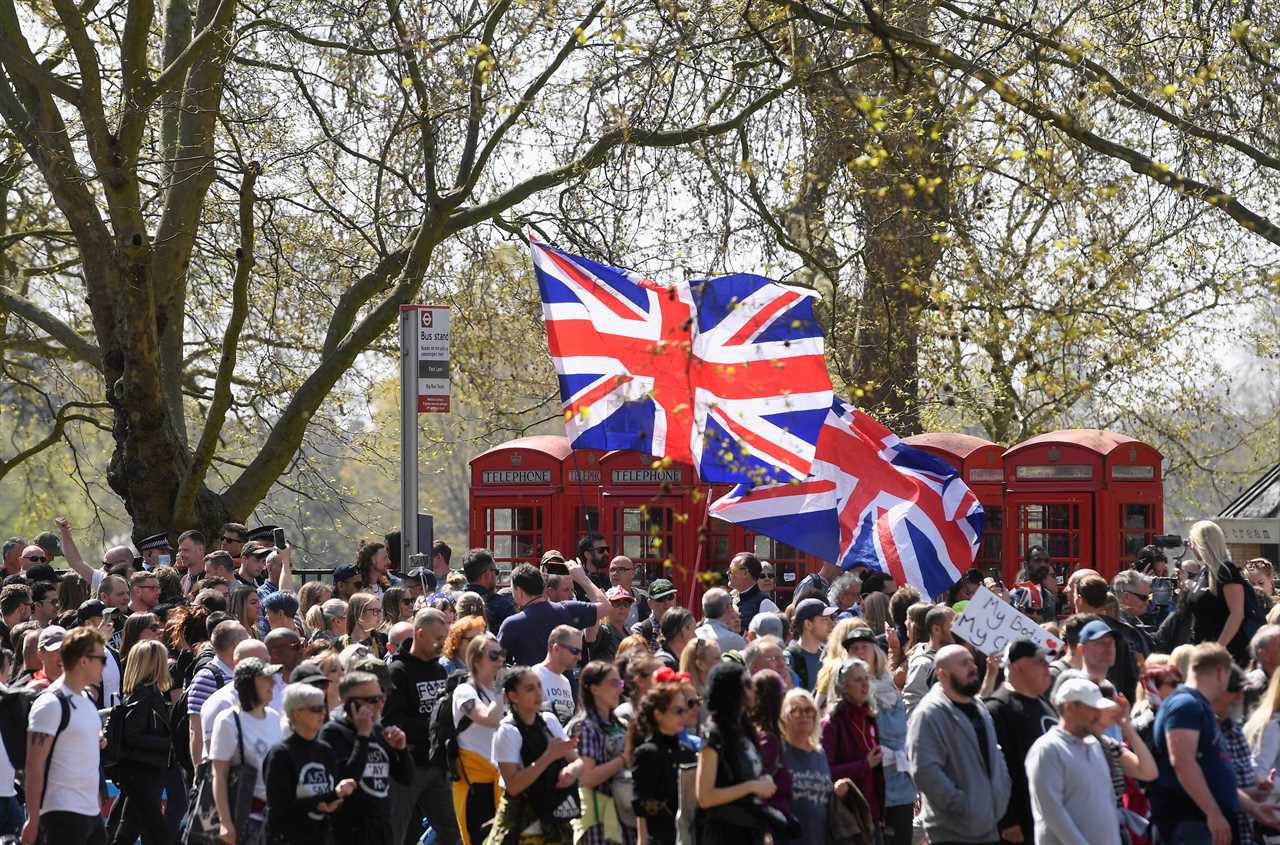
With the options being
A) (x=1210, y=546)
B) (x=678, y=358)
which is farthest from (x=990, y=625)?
(x=678, y=358)

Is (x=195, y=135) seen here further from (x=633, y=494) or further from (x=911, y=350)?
(x=911, y=350)

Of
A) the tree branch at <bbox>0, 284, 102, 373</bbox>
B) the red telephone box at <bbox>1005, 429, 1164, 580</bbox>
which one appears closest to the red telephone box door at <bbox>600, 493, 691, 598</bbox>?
the red telephone box at <bbox>1005, 429, 1164, 580</bbox>

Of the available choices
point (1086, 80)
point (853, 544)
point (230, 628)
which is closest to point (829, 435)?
point (853, 544)

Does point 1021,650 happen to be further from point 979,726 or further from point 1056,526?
point 1056,526

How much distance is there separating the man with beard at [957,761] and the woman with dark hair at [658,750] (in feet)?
3.50

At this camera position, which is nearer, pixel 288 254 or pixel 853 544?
pixel 853 544

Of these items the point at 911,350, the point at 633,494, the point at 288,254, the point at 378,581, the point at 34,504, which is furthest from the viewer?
the point at 34,504

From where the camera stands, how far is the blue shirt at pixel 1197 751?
726 cm

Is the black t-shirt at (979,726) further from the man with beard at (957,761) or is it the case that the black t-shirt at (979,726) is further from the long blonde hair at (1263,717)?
the long blonde hair at (1263,717)

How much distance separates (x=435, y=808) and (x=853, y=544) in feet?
16.6

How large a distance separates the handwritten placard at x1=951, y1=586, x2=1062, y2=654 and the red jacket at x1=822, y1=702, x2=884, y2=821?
664mm

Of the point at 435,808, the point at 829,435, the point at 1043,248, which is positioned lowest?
the point at 435,808

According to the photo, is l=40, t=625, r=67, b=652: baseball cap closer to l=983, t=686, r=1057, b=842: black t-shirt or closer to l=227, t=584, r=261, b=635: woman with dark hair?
l=227, t=584, r=261, b=635: woman with dark hair

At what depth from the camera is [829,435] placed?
13539 mm
